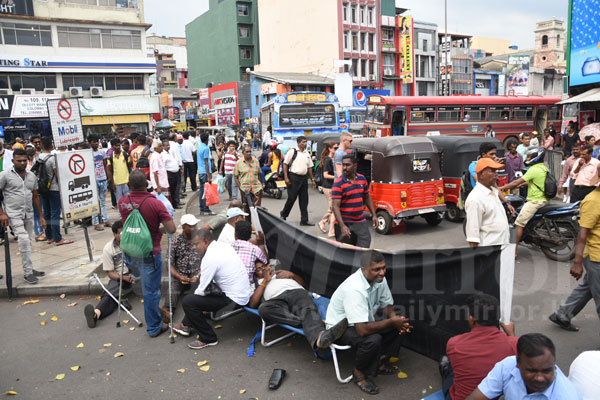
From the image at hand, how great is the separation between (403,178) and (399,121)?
48.0 feet

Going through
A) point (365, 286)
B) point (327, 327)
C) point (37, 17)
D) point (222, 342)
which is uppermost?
point (37, 17)

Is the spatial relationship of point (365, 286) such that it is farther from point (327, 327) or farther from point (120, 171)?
point (120, 171)

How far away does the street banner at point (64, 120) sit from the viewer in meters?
7.98

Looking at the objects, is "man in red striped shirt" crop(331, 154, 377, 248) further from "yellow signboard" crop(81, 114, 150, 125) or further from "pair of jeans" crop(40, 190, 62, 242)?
"yellow signboard" crop(81, 114, 150, 125)

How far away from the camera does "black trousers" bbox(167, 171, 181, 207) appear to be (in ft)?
39.9

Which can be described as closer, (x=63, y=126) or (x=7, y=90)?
(x=63, y=126)

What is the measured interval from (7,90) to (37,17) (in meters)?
6.22

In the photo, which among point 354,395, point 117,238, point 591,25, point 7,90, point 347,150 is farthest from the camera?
point 7,90

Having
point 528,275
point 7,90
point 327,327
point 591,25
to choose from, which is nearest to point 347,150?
point 528,275

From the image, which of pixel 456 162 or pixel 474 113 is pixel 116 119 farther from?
pixel 456 162

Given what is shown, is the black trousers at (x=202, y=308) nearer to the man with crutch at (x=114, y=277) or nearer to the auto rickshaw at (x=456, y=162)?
the man with crutch at (x=114, y=277)

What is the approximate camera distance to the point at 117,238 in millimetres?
6434

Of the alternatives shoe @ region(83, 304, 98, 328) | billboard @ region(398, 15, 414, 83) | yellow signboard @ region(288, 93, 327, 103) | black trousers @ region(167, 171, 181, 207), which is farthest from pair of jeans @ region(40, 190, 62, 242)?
billboard @ region(398, 15, 414, 83)

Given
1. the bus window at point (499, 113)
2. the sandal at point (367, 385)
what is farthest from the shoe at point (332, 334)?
the bus window at point (499, 113)
